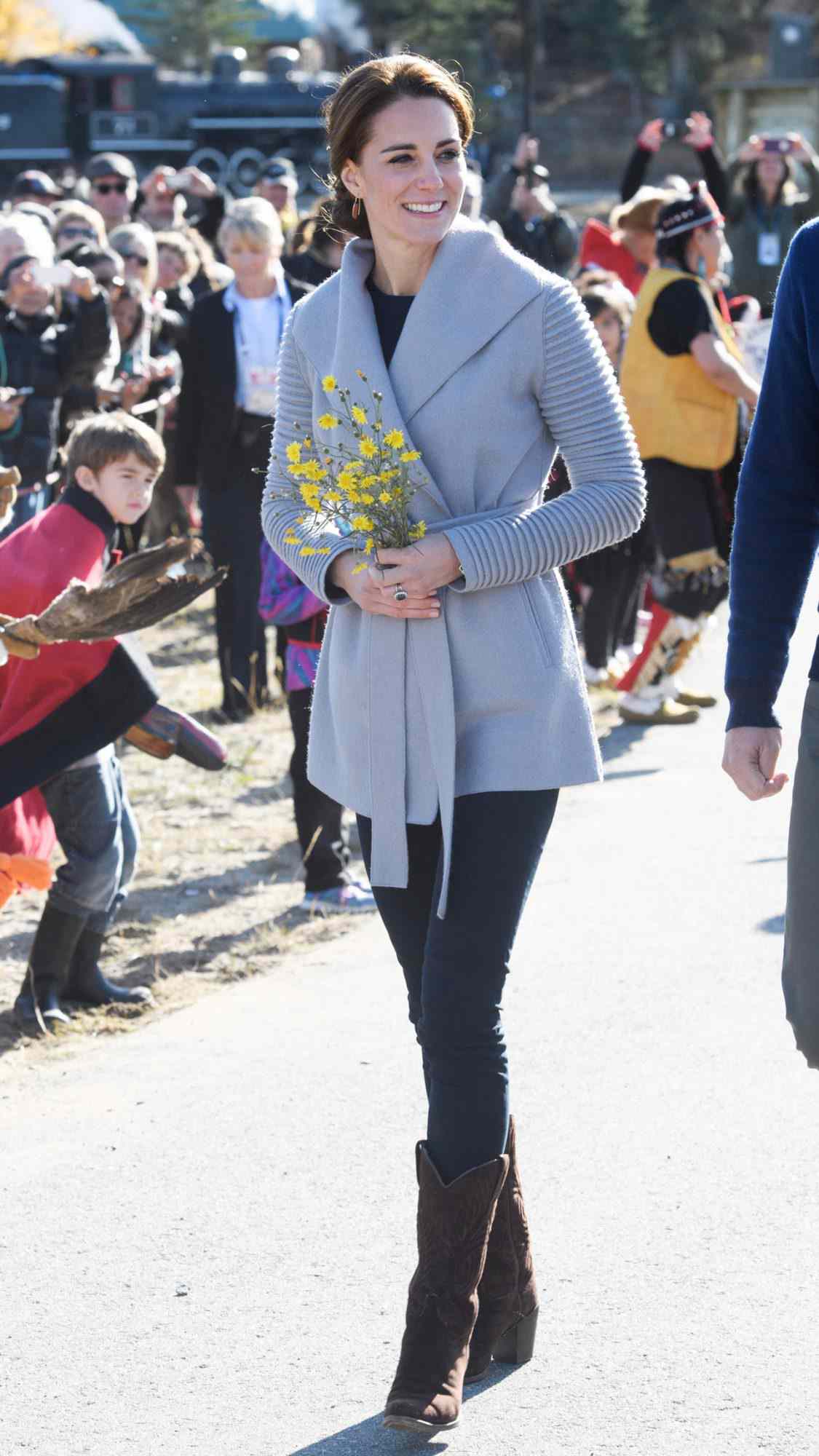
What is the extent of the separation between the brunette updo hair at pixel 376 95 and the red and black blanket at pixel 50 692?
1769 millimetres

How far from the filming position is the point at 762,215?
13711mm

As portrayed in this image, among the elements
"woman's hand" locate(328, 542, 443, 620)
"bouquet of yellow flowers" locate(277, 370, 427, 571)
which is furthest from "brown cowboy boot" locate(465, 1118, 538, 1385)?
"bouquet of yellow flowers" locate(277, 370, 427, 571)

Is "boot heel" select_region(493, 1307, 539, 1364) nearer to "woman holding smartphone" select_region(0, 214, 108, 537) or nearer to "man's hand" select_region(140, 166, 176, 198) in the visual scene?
"woman holding smartphone" select_region(0, 214, 108, 537)

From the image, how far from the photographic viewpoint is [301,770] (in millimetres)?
6324

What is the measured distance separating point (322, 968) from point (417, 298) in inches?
111

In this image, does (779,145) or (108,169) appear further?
(779,145)

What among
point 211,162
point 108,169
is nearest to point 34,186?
point 108,169

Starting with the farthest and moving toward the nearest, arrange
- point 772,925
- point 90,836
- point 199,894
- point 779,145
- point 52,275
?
point 779,145
point 52,275
point 199,894
point 772,925
point 90,836

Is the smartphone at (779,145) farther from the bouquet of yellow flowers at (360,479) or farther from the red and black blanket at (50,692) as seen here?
the bouquet of yellow flowers at (360,479)

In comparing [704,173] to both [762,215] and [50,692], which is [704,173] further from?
[50,692]

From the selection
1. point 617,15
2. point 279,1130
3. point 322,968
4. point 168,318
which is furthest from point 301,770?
point 617,15

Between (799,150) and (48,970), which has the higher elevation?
(799,150)

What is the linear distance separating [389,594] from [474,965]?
1.79 feet

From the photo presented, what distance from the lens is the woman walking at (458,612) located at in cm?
303
